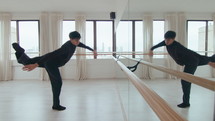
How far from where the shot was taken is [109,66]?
23.6ft

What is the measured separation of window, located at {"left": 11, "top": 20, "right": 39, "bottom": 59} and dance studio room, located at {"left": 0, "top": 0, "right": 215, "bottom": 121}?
4 cm

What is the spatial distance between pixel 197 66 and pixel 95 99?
363 cm

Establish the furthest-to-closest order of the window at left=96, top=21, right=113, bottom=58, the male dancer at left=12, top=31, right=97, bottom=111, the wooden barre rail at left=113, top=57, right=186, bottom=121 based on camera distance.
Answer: the window at left=96, top=21, right=113, bottom=58 < the male dancer at left=12, top=31, right=97, bottom=111 < the wooden barre rail at left=113, top=57, right=186, bottom=121

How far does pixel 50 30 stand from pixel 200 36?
695cm

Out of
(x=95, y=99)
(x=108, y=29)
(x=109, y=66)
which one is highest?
(x=108, y=29)

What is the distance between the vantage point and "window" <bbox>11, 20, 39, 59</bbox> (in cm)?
727

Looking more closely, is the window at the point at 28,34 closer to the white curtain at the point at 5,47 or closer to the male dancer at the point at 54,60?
the white curtain at the point at 5,47

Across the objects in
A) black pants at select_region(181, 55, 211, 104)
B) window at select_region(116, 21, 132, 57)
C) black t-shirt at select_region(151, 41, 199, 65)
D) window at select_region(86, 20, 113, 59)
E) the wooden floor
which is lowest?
the wooden floor

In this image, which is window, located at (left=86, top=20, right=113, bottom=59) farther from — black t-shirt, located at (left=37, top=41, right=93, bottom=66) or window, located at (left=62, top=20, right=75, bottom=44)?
black t-shirt, located at (left=37, top=41, right=93, bottom=66)

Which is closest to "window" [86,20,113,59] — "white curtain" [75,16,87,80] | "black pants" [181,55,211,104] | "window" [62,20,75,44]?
"white curtain" [75,16,87,80]

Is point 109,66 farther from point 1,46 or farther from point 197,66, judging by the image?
point 197,66

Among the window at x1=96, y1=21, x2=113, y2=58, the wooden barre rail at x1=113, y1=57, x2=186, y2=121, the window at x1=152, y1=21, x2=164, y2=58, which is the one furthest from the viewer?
the window at x1=96, y1=21, x2=113, y2=58

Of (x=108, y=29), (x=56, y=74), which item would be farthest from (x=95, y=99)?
(x=108, y=29)

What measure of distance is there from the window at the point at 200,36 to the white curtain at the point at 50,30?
676cm
